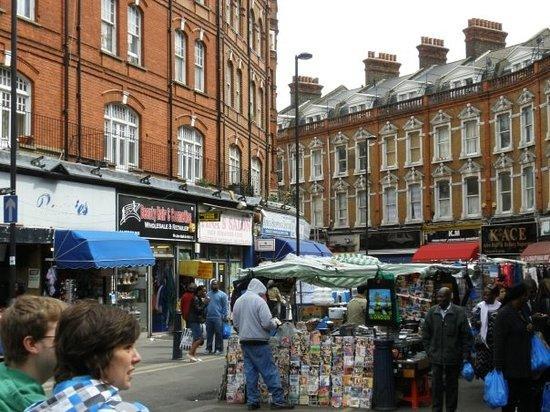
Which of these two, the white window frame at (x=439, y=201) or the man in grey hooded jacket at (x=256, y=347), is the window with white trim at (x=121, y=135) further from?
the white window frame at (x=439, y=201)

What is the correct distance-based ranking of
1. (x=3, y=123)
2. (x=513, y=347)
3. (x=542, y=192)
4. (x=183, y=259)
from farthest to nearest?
(x=542, y=192) < (x=183, y=259) < (x=3, y=123) < (x=513, y=347)

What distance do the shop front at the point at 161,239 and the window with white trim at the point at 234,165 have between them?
17.8ft

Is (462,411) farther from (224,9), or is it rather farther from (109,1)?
(224,9)

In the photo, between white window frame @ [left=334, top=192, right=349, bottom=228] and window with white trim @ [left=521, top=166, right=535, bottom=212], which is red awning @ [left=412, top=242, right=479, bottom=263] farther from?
white window frame @ [left=334, top=192, right=349, bottom=228]

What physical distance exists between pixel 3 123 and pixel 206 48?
479 inches

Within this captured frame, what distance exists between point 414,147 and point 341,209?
7.77 m

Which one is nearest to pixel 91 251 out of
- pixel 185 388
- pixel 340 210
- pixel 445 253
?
pixel 185 388

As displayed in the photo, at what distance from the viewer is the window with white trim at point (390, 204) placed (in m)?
53.6

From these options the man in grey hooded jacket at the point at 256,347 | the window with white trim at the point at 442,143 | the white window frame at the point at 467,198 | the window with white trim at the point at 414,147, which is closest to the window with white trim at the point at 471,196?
the white window frame at the point at 467,198

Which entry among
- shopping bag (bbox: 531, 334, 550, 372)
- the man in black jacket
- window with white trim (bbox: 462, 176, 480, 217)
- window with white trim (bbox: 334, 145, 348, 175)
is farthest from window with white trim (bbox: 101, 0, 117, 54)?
window with white trim (bbox: 334, 145, 348, 175)

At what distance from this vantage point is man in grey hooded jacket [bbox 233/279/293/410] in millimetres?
12195

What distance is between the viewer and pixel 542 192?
42781 millimetres

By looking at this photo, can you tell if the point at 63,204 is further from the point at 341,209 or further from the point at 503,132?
the point at 341,209

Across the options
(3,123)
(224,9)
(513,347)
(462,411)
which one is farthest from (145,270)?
(513,347)
